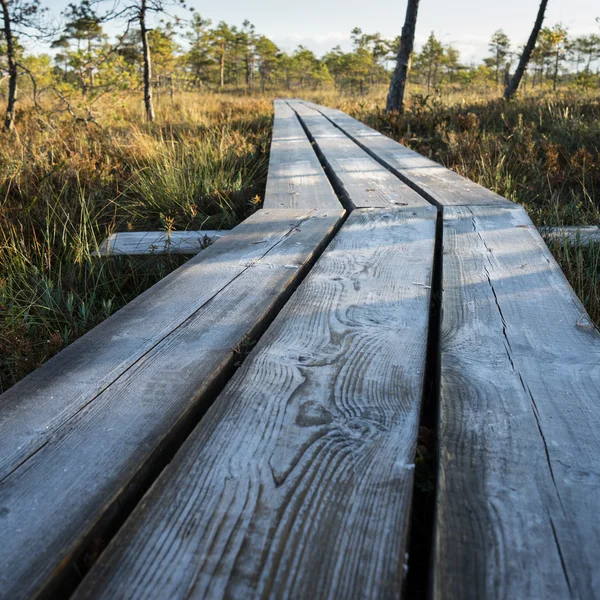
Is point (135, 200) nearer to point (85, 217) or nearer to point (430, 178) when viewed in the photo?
point (85, 217)

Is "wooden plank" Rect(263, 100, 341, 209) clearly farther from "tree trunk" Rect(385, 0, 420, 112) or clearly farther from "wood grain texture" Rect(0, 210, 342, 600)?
"tree trunk" Rect(385, 0, 420, 112)

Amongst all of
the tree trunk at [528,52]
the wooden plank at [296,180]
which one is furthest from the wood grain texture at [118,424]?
the tree trunk at [528,52]

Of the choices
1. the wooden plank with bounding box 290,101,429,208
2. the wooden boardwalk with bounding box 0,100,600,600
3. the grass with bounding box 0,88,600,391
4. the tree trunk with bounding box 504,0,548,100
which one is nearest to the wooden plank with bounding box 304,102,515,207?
the wooden plank with bounding box 290,101,429,208

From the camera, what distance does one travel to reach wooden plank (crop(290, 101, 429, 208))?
296 centimetres

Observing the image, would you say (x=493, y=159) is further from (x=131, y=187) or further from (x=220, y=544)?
(x=220, y=544)

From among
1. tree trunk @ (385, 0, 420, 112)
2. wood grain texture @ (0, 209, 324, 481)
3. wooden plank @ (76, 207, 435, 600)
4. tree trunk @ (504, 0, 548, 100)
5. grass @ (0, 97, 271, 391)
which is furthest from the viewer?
tree trunk @ (504, 0, 548, 100)

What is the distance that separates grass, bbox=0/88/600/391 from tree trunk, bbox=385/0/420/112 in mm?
3270

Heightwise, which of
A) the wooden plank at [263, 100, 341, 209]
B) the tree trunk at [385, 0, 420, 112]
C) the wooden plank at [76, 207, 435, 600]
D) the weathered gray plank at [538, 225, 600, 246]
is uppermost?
the tree trunk at [385, 0, 420, 112]

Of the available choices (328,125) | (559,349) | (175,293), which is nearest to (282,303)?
(175,293)

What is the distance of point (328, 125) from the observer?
7465 millimetres

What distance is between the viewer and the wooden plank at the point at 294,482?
27.6 inches

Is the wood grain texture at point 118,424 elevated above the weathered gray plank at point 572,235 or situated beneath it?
situated beneath

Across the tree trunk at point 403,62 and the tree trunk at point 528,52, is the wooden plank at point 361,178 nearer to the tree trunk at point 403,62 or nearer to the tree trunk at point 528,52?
the tree trunk at point 403,62

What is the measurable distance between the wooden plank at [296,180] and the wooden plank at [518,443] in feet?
4.88
